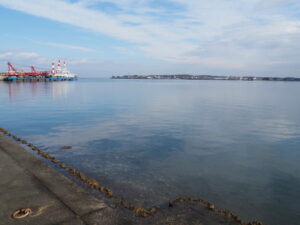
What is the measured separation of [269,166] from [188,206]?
19.0 feet

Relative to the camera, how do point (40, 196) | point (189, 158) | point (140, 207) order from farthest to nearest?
point (189, 158)
point (140, 207)
point (40, 196)

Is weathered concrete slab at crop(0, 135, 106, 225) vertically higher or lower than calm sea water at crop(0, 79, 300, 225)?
higher

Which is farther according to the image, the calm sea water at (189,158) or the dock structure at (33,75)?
the dock structure at (33,75)

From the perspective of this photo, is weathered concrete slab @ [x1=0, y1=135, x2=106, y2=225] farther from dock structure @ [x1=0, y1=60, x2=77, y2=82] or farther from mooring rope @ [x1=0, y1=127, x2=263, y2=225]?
dock structure @ [x1=0, y1=60, x2=77, y2=82]

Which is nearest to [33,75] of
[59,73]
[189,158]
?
[59,73]

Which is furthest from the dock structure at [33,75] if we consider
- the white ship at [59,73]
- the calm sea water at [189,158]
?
the calm sea water at [189,158]

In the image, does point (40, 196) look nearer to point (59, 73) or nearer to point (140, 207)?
point (140, 207)

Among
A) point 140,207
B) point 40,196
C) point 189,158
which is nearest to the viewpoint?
point 40,196

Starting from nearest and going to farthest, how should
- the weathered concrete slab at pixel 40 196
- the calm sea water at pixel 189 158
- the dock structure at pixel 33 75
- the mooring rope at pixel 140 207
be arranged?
the weathered concrete slab at pixel 40 196
the mooring rope at pixel 140 207
the calm sea water at pixel 189 158
the dock structure at pixel 33 75

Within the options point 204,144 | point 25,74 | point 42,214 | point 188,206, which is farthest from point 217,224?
point 25,74

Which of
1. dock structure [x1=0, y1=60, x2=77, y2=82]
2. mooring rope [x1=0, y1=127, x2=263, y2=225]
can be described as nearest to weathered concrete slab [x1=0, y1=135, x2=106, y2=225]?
mooring rope [x1=0, y1=127, x2=263, y2=225]

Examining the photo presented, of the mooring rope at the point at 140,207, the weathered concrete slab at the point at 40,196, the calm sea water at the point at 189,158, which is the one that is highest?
the weathered concrete slab at the point at 40,196

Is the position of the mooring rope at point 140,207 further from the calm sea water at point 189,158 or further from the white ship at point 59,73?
the white ship at point 59,73

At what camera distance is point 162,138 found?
14578 mm
